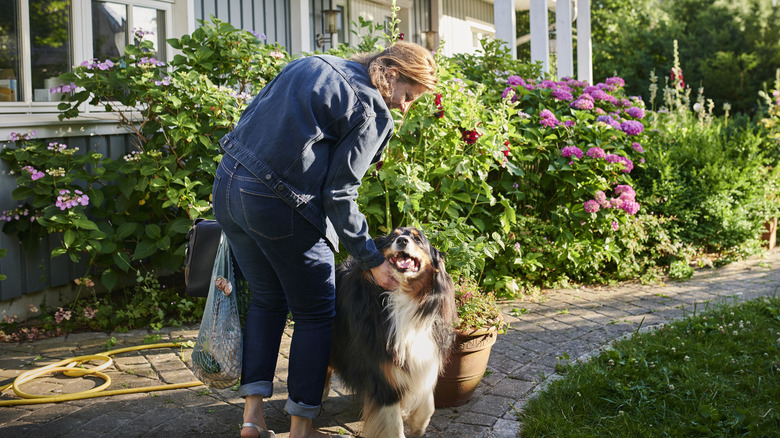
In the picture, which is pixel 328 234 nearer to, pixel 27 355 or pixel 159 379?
pixel 159 379

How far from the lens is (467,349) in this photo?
3182 mm

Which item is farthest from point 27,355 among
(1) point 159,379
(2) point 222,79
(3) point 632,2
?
(3) point 632,2

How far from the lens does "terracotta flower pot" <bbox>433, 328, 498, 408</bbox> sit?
317 centimetres

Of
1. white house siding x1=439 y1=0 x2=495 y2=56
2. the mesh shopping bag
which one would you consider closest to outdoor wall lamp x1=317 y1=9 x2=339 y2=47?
white house siding x1=439 y1=0 x2=495 y2=56

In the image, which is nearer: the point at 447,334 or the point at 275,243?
the point at 275,243

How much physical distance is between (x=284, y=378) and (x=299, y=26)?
5.11 meters

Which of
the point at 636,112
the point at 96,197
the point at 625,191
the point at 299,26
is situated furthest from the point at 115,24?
the point at 636,112

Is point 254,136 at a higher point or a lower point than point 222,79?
lower

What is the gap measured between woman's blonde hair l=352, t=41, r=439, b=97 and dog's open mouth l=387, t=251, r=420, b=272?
0.62m

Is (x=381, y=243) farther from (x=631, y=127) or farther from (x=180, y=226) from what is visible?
(x=631, y=127)

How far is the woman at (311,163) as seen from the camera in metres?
2.36

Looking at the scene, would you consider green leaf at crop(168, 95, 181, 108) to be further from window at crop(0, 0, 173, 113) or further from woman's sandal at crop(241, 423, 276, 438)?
woman's sandal at crop(241, 423, 276, 438)

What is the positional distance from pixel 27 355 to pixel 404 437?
2516mm

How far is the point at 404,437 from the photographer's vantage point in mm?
2791
